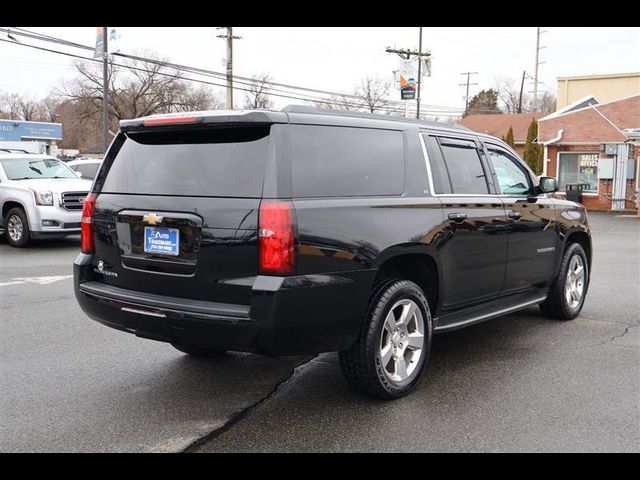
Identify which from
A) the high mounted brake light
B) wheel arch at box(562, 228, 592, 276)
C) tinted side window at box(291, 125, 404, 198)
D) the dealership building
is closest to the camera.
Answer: tinted side window at box(291, 125, 404, 198)

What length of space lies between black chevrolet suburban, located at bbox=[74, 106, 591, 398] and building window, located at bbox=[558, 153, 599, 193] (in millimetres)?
24063

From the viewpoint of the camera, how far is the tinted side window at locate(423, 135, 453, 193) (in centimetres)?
476

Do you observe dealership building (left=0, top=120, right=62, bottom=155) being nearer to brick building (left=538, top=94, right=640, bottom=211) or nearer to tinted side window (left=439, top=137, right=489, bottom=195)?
brick building (left=538, top=94, right=640, bottom=211)

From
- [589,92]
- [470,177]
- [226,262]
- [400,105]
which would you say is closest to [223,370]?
[226,262]

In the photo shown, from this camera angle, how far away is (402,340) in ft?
14.4

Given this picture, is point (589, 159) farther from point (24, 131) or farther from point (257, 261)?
point (24, 131)

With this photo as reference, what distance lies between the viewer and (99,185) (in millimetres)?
4453

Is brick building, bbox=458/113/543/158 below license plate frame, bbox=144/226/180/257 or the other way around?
the other way around

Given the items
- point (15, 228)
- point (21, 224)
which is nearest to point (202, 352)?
point (21, 224)

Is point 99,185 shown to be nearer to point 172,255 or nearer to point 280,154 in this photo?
point 172,255

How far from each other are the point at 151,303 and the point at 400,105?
53.6 meters

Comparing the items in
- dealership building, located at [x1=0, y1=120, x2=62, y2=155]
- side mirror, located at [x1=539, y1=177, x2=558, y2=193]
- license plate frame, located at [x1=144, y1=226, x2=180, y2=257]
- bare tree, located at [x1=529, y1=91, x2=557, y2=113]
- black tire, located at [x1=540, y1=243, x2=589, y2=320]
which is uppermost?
bare tree, located at [x1=529, y1=91, x2=557, y2=113]

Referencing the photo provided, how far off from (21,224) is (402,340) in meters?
10.4

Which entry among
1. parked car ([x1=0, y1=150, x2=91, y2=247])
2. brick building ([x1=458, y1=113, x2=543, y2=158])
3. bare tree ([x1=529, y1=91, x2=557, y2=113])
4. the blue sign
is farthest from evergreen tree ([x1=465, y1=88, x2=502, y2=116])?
parked car ([x1=0, y1=150, x2=91, y2=247])
